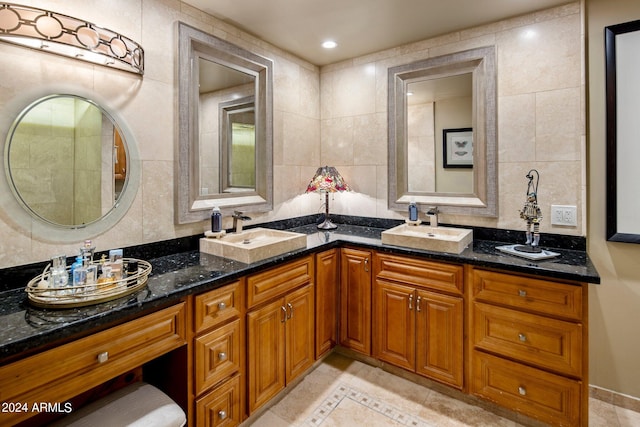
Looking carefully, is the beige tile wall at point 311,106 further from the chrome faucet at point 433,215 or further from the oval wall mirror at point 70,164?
the chrome faucet at point 433,215

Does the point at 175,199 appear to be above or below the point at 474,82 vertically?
below

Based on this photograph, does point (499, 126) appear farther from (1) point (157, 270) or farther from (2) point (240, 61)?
(1) point (157, 270)

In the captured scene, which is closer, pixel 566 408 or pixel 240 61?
pixel 566 408

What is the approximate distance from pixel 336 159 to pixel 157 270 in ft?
6.09

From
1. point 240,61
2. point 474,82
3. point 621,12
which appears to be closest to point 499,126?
point 474,82

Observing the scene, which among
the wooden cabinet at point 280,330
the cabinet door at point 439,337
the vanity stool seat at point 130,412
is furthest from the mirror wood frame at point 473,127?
the vanity stool seat at point 130,412

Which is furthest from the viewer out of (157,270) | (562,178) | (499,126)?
(499,126)

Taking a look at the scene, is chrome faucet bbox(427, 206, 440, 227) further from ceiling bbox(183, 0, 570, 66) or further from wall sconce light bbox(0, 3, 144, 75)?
wall sconce light bbox(0, 3, 144, 75)

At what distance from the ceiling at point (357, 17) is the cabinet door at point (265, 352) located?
1.78 metres

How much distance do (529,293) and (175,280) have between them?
5.75 ft

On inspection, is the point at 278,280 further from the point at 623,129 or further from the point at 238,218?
the point at 623,129

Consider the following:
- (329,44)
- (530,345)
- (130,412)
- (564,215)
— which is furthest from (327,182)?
(130,412)

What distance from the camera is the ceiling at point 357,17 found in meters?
2.01

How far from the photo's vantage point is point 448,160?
8.18 feet
